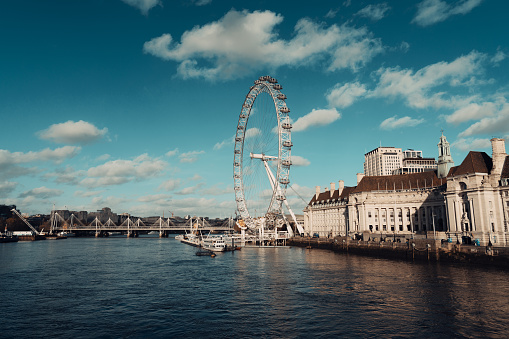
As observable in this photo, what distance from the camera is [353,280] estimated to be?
144ft

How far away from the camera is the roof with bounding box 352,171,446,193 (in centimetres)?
10375

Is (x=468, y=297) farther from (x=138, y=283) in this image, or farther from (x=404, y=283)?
(x=138, y=283)

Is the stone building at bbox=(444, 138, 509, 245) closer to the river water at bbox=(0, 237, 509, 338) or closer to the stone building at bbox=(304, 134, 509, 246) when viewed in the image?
the stone building at bbox=(304, 134, 509, 246)

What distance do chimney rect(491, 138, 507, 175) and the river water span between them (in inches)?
1055

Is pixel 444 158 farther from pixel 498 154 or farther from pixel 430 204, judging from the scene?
pixel 498 154

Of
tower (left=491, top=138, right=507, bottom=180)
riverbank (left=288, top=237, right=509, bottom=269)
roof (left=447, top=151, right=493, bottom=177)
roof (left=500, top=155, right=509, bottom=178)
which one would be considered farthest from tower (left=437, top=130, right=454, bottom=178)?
riverbank (left=288, top=237, right=509, bottom=269)

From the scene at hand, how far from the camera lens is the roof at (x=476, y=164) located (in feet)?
229

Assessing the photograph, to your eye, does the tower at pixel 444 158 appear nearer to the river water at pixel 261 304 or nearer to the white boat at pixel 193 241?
the river water at pixel 261 304

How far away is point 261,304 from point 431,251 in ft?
139

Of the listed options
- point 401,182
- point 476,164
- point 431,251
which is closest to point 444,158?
point 401,182

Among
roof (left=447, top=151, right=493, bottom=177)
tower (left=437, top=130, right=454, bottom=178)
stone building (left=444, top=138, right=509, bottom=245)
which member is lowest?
stone building (left=444, top=138, right=509, bottom=245)

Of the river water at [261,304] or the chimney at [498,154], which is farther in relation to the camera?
the chimney at [498,154]

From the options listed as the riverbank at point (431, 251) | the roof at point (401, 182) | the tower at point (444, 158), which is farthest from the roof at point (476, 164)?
the tower at point (444, 158)

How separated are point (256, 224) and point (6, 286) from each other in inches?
3406
